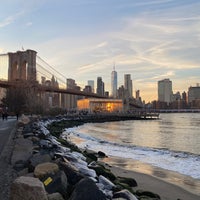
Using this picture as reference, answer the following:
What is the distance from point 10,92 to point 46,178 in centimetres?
4790

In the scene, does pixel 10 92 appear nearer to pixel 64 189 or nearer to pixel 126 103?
pixel 64 189

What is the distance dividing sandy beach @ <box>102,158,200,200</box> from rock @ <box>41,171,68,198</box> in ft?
14.8

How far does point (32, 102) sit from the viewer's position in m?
Result: 56.9

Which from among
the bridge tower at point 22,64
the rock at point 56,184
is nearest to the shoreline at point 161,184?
the rock at point 56,184


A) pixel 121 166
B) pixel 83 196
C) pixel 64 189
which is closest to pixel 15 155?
pixel 64 189

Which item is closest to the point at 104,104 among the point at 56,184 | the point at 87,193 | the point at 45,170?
the point at 45,170

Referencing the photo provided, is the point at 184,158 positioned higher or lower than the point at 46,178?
lower

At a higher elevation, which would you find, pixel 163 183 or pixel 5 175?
pixel 5 175

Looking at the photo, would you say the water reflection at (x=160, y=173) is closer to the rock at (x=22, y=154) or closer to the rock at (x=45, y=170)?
the rock at (x=22, y=154)

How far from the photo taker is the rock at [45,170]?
22.7 feet

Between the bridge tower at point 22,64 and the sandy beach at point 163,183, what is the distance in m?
63.9

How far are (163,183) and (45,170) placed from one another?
20.6ft

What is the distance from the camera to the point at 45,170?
7074 millimetres

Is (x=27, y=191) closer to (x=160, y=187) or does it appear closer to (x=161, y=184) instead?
(x=160, y=187)
